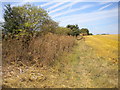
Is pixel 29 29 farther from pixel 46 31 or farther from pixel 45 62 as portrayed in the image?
pixel 45 62

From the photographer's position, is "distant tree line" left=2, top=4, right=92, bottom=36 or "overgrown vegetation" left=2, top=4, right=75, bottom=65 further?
"distant tree line" left=2, top=4, right=92, bottom=36

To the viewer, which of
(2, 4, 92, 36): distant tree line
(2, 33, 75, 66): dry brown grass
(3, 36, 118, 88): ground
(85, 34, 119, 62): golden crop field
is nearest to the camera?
(3, 36, 118, 88): ground

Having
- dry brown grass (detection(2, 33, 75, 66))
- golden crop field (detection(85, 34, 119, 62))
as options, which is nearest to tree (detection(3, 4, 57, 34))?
dry brown grass (detection(2, 33, 75, 66))

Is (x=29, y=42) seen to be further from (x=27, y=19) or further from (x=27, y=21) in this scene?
(x=27, y=19)

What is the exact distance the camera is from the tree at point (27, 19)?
4.50m

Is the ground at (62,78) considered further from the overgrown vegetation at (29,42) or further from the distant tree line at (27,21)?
the distant tree line at (27,21)

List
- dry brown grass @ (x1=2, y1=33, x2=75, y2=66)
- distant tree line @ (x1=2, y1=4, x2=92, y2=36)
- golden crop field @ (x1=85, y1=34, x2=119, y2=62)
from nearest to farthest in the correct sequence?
1. dry brown grass @ (x1=2, y1=33, x2=75, y2=66)
2. golden crop field @ (x1=85, y1=34, x2=119, y2=62)
3. distant tree line @ (x1=2, y1=4, x2=92, y2=36)

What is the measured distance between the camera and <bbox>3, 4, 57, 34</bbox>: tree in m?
4.50

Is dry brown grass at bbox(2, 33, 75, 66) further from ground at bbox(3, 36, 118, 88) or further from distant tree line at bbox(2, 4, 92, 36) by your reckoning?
distant tree line at bbox(2, 4, 92, 36)

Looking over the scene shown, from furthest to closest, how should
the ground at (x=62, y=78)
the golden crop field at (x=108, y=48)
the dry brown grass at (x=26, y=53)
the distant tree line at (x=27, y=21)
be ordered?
the distant tree line at (x=27, y=21) < the golden crop field at (x=108, y=48) < the dry brown grass at (x=26, y=53) < the ground at (x=62, y=78)

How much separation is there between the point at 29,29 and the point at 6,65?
2156 mm

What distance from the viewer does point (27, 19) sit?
466 centimetres

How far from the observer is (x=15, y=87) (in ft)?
5.49

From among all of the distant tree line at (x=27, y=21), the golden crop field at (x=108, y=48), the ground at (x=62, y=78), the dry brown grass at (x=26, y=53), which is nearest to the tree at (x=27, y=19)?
the distant tree line at (x=27, y=21)
